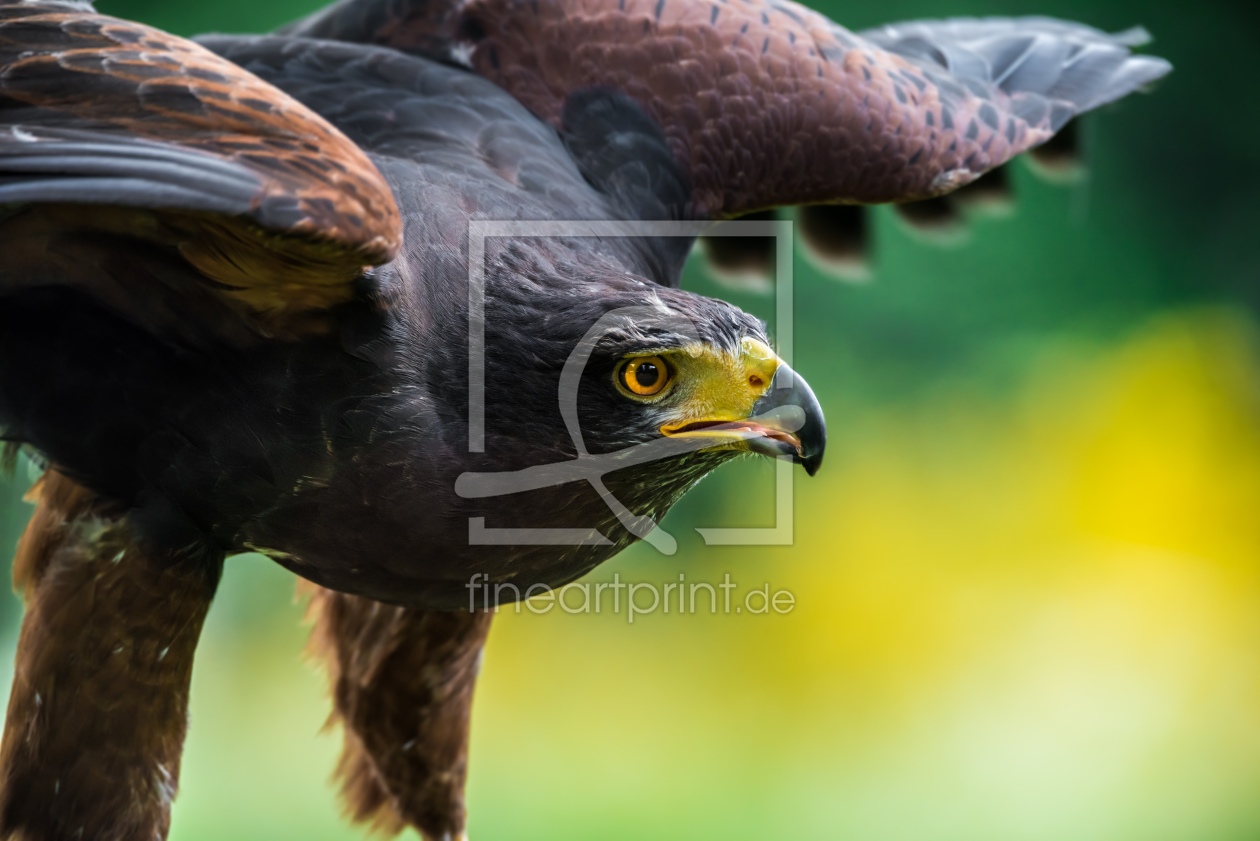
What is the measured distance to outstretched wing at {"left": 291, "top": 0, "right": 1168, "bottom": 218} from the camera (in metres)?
2.80

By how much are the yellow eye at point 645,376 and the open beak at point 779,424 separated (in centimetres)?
8

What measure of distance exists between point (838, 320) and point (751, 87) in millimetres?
3396

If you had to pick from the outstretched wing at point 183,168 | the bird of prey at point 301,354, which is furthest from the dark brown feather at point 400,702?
the outstretched wing at point 183,168

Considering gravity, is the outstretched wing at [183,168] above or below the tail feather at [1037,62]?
above

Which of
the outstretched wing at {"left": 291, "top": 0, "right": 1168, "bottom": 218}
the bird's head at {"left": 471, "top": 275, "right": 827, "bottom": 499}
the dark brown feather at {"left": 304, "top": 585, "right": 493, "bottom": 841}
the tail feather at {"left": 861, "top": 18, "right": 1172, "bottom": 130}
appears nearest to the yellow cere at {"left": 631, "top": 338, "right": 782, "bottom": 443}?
the bird's head at {"left": 471, "top": 275, "right": 827, "bottom": 499}

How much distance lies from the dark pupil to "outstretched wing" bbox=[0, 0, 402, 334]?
1.33 ft

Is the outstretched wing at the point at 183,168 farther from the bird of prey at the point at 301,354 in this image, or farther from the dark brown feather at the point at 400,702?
the dark brown feather at the point at 400,702

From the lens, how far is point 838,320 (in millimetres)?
6129

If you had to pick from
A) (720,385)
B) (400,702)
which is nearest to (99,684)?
(400,702)

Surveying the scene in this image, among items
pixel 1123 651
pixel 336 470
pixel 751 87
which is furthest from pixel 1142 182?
pixel 336 470

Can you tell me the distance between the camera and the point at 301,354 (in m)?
1.95

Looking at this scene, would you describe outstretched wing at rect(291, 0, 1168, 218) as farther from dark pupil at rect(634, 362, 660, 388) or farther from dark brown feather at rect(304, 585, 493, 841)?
dark brown feather at rect(304, 585, 493, 841)

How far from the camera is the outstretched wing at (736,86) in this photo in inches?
110

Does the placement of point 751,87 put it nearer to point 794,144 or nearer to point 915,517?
point 794,144
